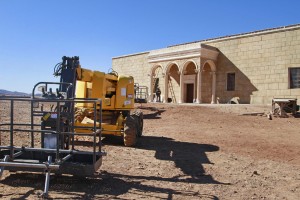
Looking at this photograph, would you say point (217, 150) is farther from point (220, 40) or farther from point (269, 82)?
point (220, 40)

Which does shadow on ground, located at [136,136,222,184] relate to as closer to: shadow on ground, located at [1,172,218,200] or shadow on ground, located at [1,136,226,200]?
shadow on ground, located at [1,136,226,200]

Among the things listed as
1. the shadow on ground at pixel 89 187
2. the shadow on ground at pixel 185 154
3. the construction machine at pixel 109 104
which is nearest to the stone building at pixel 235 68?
the shadow on ground at pixel 185 154

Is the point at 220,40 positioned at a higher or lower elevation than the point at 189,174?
higher

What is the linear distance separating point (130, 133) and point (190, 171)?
2.93m

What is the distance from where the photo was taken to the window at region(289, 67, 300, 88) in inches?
861

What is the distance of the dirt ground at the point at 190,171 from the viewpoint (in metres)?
4.83

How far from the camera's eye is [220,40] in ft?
85.9

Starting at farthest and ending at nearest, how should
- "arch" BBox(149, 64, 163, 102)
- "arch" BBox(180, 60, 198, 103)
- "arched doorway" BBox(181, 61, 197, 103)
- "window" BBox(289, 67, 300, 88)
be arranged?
"arch" BBox(149, 64, 163, 102), "arched doorway" BBox(181, 61, 197, 103), "arch" BBox(180, 60, 198, 103), "window" BBox(289, 67, 300, 88)

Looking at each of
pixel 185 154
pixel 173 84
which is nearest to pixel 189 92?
pixel 173 84

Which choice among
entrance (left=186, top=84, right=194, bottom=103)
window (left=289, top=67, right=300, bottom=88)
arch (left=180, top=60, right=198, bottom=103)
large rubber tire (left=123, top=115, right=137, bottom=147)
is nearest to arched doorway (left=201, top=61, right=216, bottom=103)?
arch (left=180, top=60, right=198, bottom=103)

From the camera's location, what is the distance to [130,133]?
8.87 m

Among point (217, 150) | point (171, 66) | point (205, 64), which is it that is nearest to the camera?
point (217, 150)

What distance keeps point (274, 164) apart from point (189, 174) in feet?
7.75

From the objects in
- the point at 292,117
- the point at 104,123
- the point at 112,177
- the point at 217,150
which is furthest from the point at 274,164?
the point at 292,117
